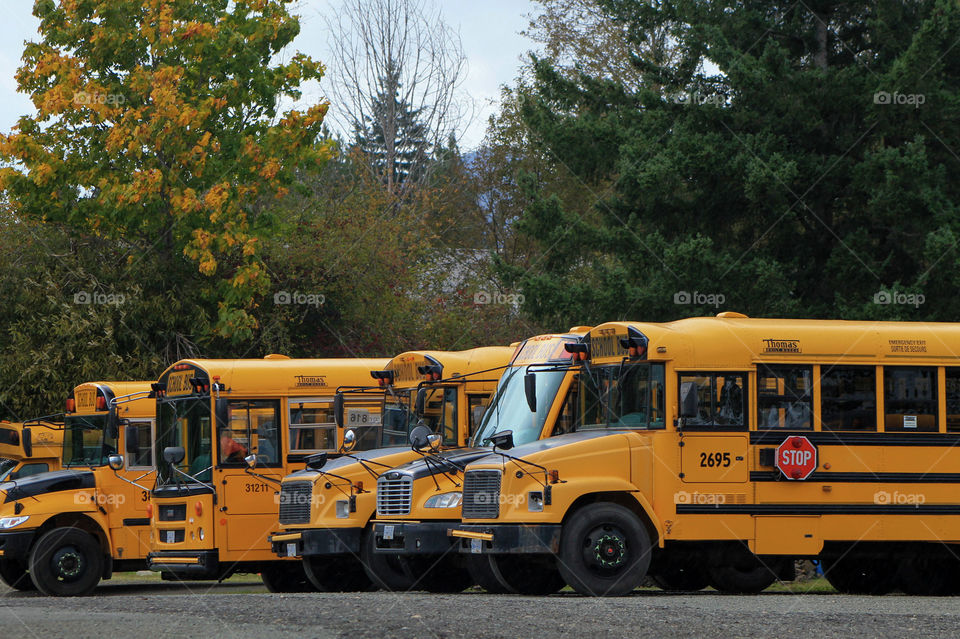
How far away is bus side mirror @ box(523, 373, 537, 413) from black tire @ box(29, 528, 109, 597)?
7350 millimetres

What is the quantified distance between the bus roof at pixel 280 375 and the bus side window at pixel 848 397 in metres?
6.69

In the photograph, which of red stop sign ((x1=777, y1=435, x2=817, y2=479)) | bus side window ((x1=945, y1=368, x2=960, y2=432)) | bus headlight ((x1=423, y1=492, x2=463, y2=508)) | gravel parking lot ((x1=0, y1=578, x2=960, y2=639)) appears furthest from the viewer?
bus headlight ((x1=423, y1=492, x2=463, y2=508))

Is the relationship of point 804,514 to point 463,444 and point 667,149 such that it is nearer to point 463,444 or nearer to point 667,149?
point 463,444

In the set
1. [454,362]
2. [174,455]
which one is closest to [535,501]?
[454,362]

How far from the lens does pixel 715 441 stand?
13641 millimetres

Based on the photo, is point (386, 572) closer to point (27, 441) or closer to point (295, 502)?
point (295, 502)

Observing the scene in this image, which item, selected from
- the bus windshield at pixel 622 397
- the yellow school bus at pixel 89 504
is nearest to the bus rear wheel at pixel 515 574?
the bus windshield at pixel 622 397

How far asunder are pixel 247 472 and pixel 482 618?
807 cm

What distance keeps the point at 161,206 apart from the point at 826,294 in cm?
1334

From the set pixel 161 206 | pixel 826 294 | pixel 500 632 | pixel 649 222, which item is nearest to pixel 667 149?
pixel 649 222

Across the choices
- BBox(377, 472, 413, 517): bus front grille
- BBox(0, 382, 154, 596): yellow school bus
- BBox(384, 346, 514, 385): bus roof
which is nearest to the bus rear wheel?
BBox(377, 472, 413, 517): bus front grille

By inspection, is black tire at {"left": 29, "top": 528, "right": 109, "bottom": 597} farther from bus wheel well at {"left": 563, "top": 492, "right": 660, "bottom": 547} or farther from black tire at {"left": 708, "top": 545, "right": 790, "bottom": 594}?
black tire at {"left": 708, "top": 545, "right": 790, "bottom": 594}

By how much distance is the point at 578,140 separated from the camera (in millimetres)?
27297

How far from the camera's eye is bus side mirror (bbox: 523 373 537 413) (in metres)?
14.2
